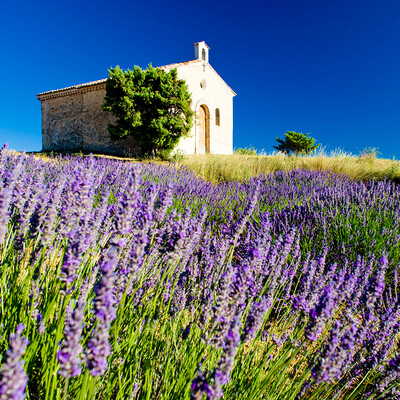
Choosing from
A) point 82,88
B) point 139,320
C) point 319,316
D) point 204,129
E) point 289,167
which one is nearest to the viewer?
point 319,316

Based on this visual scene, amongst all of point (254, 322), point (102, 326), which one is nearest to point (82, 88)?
point (254, 322)

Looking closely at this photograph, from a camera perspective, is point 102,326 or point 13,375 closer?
point 13,375

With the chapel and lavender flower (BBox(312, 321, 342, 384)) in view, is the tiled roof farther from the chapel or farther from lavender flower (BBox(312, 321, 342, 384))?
lavender flower (BBox(312, 321, 342, 384))

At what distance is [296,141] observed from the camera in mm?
30422

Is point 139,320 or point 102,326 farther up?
point 102,326

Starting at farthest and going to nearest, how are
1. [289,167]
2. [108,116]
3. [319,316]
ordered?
1. [108,116]
2. [289,167]
3. [319,316]

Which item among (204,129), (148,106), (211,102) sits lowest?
(204,129)

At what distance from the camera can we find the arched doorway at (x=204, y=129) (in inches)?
775

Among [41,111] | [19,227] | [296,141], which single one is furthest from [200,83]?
[19,227]

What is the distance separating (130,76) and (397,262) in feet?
51.0

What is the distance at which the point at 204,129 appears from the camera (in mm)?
20016

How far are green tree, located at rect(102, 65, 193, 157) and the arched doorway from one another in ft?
14.2

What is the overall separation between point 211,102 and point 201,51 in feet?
11.8

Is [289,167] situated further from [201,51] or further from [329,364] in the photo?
[201,51]
